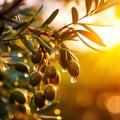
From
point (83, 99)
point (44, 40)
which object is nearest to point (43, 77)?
point (44, 40)

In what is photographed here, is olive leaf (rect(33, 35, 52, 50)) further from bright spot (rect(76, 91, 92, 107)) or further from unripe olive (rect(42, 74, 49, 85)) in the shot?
bright spot (rect(76, 91, 92, 107))

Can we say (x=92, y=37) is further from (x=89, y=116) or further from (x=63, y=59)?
(x=89, y=116)

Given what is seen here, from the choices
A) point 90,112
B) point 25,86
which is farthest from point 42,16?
point 90,112

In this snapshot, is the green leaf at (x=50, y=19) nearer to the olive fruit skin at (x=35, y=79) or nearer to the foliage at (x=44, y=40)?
the foliage at (x=44, y=40)

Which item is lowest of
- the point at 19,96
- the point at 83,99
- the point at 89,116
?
the point at 89,116

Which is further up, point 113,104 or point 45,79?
point 45,79

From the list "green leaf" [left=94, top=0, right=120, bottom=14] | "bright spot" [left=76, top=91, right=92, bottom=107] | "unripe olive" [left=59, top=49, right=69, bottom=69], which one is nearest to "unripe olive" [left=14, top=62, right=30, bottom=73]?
"unripe olive" [left=59, top=49, right=69, bottom=69]
